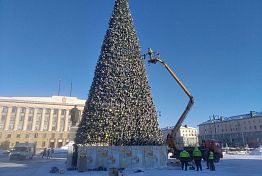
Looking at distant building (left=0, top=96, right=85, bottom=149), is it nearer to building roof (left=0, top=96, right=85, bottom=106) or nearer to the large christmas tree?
building roof (left=0, top=96, right=85, bottom=106)

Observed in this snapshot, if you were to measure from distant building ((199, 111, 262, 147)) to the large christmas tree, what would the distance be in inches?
2714

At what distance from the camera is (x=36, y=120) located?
9331 centimetres

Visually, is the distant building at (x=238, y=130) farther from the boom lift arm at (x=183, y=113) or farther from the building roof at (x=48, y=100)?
the boom lift arm at (x=183, y=113)

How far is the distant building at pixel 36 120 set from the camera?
88812mm

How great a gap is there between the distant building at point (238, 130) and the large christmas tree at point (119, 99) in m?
68.9

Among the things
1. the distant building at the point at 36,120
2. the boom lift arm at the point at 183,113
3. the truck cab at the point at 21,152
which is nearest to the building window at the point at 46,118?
the distant building at the point at 36,120

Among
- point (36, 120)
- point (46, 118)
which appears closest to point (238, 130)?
point (46, 118)

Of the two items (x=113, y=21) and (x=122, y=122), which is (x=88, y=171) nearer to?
(x=122, y=122)

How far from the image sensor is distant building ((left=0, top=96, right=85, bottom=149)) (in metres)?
88.8

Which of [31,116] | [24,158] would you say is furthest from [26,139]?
[24,158]

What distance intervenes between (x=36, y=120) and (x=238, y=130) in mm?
80186

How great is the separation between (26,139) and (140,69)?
79781 millimetres

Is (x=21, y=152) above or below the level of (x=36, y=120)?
below

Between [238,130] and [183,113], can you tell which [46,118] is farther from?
[183,113]
